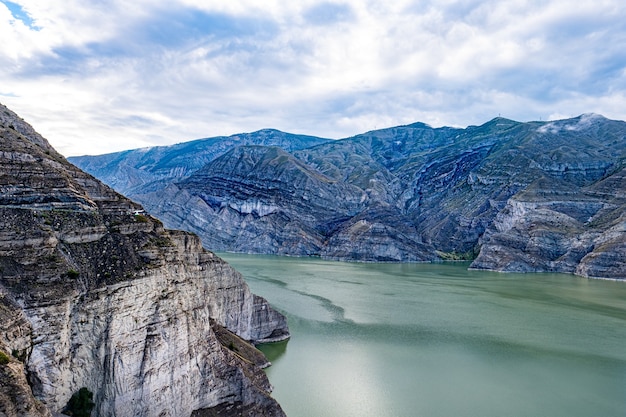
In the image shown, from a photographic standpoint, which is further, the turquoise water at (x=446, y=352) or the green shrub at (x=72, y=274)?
the turquoise water at (x=446, y=352)

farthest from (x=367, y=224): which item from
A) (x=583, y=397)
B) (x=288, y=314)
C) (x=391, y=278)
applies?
(x=583, y=397)

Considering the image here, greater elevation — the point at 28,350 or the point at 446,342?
the point at 28,350

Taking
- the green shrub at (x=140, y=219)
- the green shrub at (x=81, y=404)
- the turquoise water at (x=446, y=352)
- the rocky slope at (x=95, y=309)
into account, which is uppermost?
the green shrub at (x=140, y=219)

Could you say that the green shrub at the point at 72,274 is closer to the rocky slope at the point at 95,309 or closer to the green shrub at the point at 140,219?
the rocky slope at the point at 95,309

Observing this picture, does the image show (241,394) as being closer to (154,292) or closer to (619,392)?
(154,292)

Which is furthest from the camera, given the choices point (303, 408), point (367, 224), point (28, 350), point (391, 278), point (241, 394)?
point (367, 224)

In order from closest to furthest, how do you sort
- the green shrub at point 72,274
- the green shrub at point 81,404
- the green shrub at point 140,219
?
1. the green shrub at point 81,404
2. the green shrub at point 72,274
3. the green shrub at point 140,219

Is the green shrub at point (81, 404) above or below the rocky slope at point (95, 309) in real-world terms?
below

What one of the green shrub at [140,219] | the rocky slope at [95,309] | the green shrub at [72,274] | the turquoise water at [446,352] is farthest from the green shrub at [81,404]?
the turquoise water at [446,352]
